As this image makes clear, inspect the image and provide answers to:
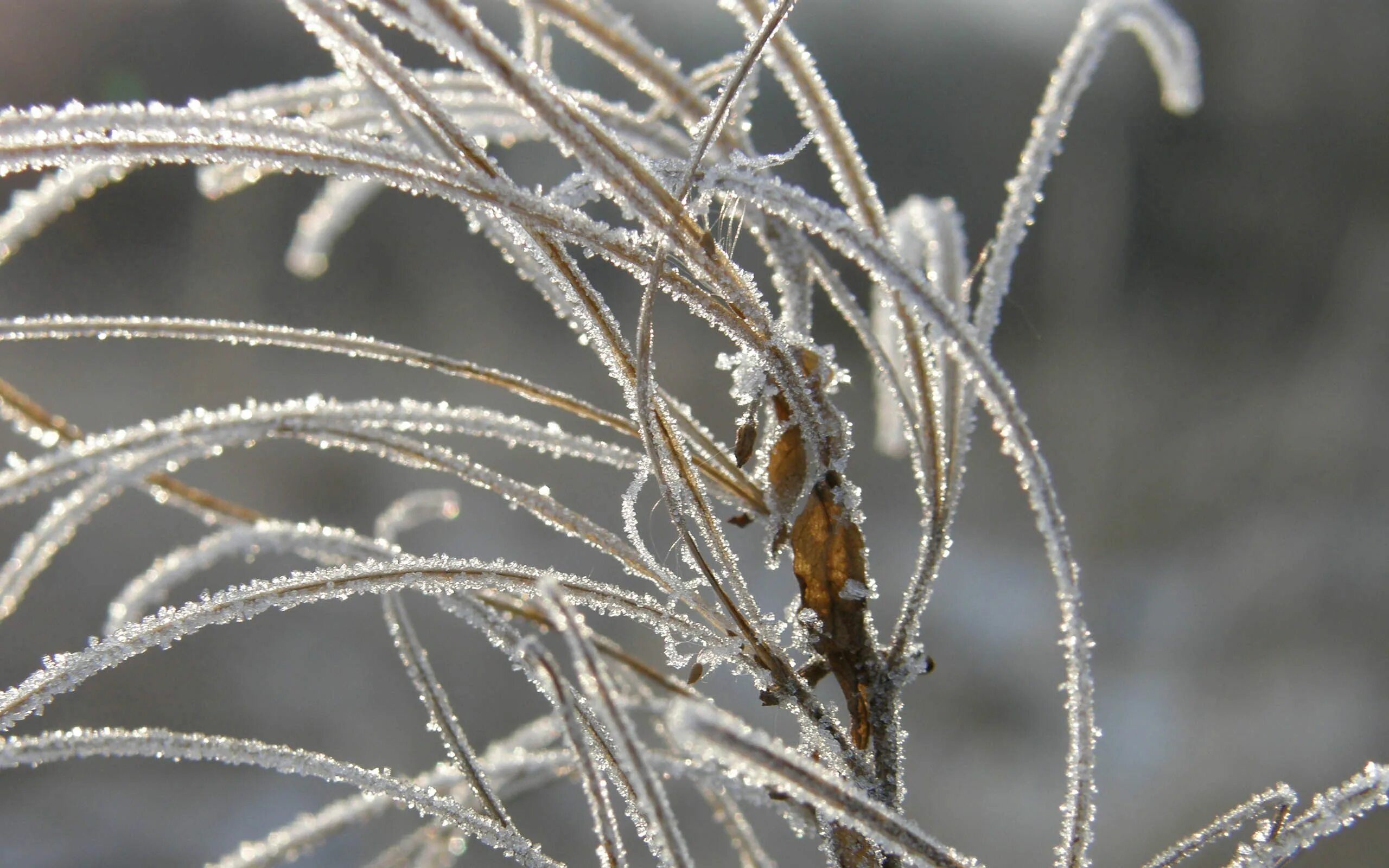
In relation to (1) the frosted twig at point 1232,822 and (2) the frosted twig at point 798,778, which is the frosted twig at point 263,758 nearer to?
(2) the frosted twig at point 798,778

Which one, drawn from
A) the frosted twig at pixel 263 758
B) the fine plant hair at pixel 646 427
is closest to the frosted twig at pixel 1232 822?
the fine plant hair at pixel 646 427

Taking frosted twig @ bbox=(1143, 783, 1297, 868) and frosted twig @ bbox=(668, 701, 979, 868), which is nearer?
frosted twig @ bbox=(668, 701, 979, 868)

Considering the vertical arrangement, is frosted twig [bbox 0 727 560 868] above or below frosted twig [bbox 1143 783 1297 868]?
above

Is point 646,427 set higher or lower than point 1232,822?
higher

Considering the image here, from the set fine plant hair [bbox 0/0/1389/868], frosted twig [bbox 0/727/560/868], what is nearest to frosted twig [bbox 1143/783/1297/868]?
fine plant hair [bbox 0/0/1389/868]

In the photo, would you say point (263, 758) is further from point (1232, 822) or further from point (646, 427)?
point (1232, 822)

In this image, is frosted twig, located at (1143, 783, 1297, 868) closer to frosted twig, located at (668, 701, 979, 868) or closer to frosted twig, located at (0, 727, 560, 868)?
frosted twig, located at (668, 701, 979, 868)

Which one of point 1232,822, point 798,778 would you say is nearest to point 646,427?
point 798,778

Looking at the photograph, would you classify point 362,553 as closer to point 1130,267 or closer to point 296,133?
point 296,133
